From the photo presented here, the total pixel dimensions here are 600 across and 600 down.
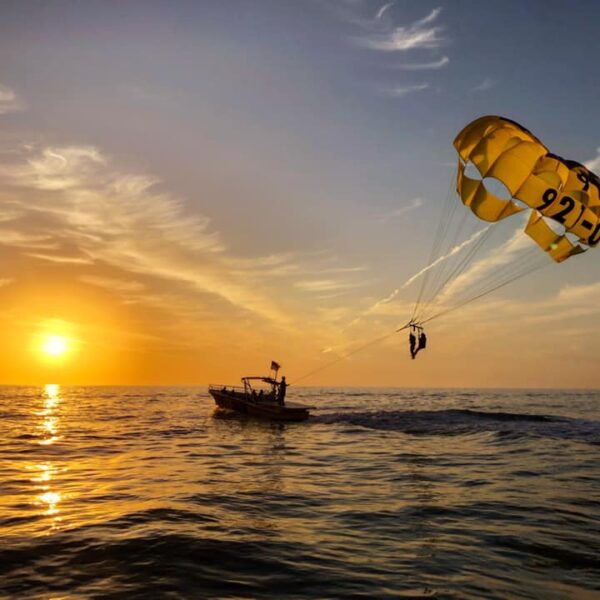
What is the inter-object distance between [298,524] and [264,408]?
3286 cm

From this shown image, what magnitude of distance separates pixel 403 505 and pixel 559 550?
14.7 feet

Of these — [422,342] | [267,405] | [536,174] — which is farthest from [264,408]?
[536,174]

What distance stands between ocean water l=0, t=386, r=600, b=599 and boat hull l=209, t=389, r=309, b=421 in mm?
16929

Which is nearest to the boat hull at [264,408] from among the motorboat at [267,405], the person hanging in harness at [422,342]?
the motorboat at [267,405]

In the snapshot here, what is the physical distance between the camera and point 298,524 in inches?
487

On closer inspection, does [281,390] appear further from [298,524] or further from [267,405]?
[298,524]

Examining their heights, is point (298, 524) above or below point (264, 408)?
below

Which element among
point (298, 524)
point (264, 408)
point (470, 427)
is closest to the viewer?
point (298, 524)

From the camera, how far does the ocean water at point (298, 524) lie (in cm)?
875

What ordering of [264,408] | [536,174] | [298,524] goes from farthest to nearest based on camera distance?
1. [264,408]
2. [536,174]
3. [298,524]

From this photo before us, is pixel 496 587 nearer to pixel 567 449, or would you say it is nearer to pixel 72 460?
pixel 72 460

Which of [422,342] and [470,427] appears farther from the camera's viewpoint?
[470,427]

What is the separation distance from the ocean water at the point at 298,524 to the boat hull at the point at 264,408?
16.9 metres

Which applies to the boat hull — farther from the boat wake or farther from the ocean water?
the ocean water
